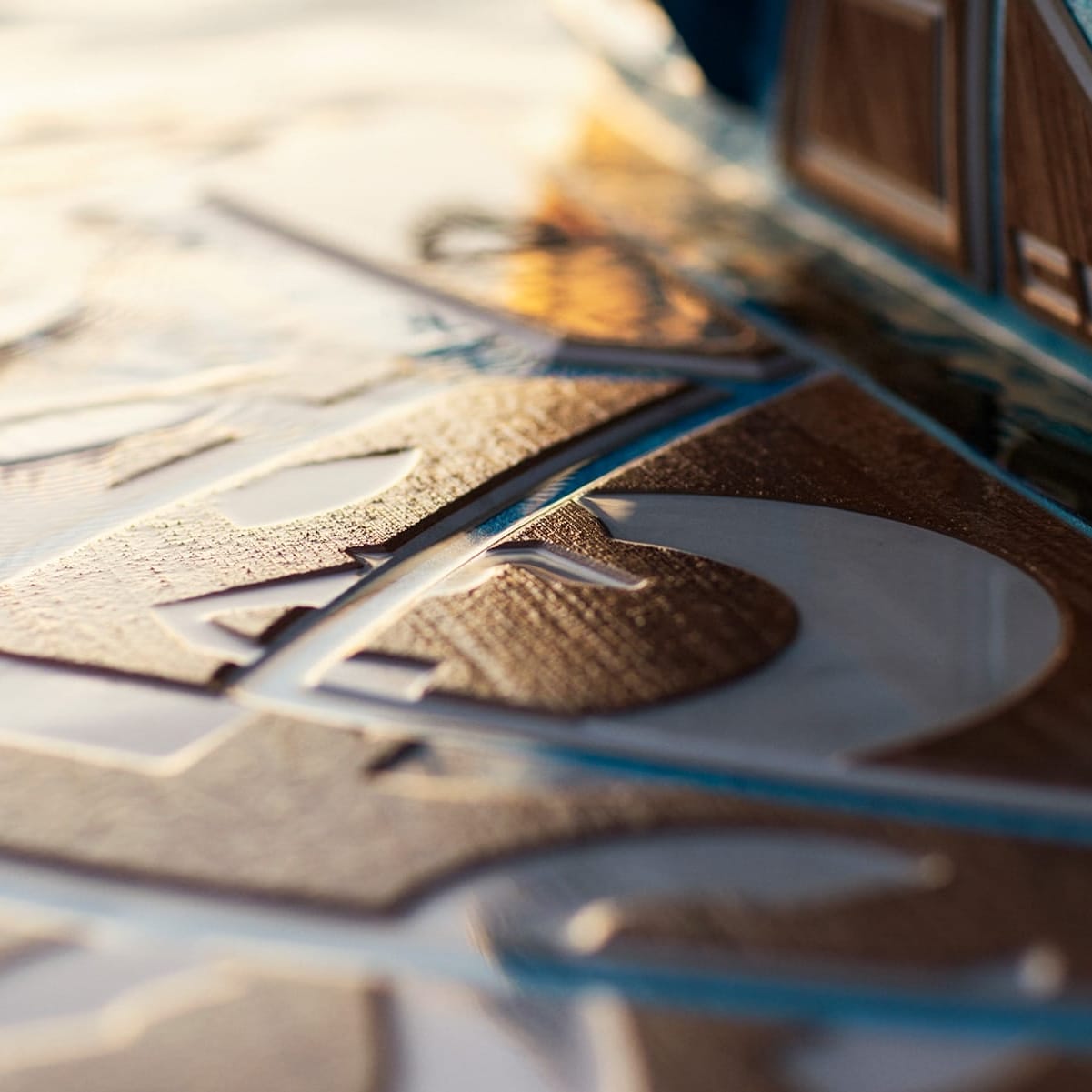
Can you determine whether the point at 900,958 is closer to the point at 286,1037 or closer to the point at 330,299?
the point at 286,1037

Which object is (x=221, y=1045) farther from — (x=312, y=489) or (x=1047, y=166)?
(x=1047, y=166)

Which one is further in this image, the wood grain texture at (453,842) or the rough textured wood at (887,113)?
the rough textured wood at (887,113)

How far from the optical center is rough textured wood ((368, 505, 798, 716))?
0.54 meters

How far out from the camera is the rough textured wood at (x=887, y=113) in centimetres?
86

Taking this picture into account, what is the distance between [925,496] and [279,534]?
0.32 metres

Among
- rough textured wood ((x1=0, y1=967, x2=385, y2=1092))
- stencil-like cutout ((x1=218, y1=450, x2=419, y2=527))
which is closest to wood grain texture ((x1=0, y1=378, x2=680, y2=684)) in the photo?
stencil-like cutout ((x1=218, y1=450, x2=419, y2=527))

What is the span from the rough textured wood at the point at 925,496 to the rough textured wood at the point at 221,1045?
22cm

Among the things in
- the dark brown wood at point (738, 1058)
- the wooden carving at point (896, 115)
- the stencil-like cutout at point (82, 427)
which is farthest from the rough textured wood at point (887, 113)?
the dark brown wood at point (738, 1058)

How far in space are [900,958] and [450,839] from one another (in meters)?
0.15

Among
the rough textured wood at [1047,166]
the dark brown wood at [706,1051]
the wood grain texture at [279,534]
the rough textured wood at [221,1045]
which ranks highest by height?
the rough textured wood at [1047,166]

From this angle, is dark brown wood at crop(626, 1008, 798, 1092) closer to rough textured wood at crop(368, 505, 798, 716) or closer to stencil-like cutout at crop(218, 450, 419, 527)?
rough textured wood at crop(368, 505, 798, 716)

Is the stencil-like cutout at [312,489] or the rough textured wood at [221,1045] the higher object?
the stencil-like cutout at [312,489]

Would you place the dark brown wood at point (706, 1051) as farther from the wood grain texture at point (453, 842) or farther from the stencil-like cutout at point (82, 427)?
the stencil-like cutout at point (82, 427)

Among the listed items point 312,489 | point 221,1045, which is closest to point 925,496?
point 312,489
